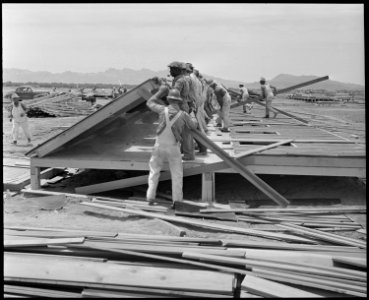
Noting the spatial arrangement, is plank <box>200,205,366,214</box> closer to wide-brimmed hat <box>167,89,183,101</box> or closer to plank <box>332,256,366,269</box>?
wide-brimmed hat <box>167,89,183,101</box>

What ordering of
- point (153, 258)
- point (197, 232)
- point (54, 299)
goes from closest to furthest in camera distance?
point (54, 299), point (153, 258), point (197, 232)

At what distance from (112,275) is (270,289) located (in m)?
1.63

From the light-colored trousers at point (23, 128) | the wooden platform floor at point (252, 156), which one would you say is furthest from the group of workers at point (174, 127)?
the light-colored trousers at point (23, 128)

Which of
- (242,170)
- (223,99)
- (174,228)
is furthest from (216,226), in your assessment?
(223,99)

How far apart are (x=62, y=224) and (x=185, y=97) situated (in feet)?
10.9

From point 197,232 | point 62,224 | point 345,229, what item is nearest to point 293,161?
point 345,229

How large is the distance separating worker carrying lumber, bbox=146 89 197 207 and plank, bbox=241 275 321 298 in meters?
3.72

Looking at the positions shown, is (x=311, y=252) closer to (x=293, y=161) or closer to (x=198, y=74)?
(x=293, y=161)

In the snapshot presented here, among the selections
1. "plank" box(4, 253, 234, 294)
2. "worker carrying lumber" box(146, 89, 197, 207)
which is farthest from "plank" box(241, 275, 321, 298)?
"worker carrying lumber" box(146, 89, 197, 207)

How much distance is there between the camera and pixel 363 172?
30.9ft

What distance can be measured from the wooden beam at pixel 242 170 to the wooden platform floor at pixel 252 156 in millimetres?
237

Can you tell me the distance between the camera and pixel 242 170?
30.3ft

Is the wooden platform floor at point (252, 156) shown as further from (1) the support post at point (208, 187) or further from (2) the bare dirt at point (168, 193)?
(2) the bare dirt at point (168, 193)

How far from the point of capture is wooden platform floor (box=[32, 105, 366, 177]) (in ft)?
30.8
